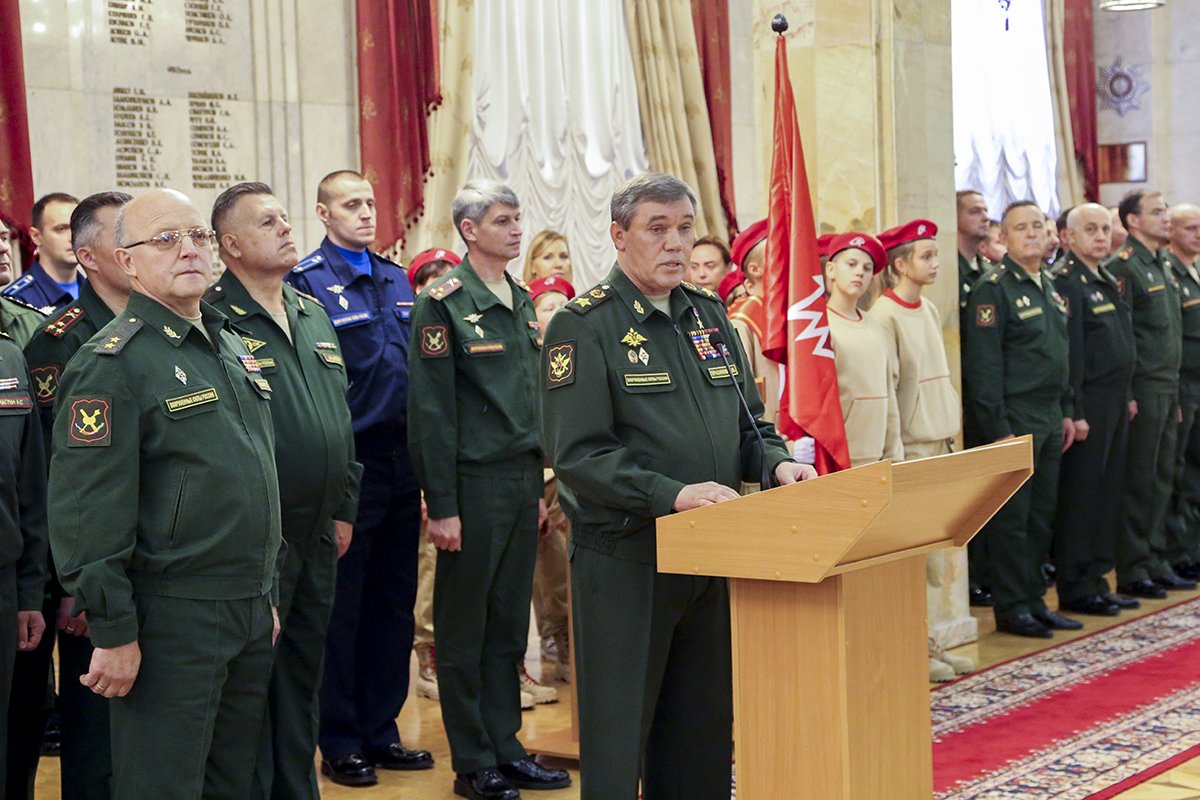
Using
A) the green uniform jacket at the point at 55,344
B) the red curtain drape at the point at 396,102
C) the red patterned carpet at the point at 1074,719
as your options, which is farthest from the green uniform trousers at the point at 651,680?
the red curtain drape at the point at 396,102

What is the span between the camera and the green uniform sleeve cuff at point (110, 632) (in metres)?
2.75

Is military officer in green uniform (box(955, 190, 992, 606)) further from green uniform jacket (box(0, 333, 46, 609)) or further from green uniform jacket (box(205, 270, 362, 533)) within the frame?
green uniform jacket (box(0, 333, 46, 609))

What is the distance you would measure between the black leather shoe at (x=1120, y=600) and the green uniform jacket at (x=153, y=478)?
4558mm

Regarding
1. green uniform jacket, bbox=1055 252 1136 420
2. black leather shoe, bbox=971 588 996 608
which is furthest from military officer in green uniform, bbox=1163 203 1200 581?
black leather shoe, bbox=971 588 996 608

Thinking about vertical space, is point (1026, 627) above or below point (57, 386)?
below

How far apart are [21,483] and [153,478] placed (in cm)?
70

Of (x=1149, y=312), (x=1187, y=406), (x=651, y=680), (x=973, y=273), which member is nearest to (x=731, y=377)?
(x=651, y=680)

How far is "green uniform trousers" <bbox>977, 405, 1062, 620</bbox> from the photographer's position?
613 cm

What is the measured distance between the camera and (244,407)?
120 inches

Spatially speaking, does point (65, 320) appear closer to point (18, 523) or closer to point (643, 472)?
point (18, 523)

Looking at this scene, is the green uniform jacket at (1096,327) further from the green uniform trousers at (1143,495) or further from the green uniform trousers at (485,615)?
the green uniform trousers at (485,615)

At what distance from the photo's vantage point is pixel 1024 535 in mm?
6141

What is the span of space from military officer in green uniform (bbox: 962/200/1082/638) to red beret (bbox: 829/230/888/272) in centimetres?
102

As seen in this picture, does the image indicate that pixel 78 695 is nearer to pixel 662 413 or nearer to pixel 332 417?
pixel 332 417
